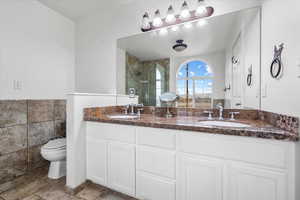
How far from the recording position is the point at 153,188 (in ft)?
4.08

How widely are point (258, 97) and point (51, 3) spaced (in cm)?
282

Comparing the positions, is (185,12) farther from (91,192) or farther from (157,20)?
(91,192)

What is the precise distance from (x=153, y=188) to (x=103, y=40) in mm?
2070

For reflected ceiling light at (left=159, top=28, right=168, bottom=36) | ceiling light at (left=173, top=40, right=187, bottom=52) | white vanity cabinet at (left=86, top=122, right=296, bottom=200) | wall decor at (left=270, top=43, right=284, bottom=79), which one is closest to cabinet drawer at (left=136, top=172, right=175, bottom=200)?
white vanity cabinet at (left=86, top=122, right=296, bottom=200)

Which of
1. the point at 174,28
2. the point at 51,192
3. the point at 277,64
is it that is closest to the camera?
the point at 277,64

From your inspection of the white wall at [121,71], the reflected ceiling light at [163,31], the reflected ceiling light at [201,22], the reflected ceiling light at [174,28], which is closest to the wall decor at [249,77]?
the reflected ceiling light at [201,22]

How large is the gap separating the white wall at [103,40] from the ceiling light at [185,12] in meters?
0.29

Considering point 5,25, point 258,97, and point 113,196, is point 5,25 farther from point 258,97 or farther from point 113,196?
point 258,97

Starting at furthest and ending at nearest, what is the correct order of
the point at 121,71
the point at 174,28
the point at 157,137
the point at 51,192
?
the point at 121,71 → the point at 174,28 → the point at 51,192 → the point at 157,137

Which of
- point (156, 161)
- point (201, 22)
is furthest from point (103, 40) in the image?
point (156, 161)

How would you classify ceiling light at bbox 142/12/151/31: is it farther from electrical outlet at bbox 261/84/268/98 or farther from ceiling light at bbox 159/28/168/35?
electrical outlet at bbox 261/84/268/98

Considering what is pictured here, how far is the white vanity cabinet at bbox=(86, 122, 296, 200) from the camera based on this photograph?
872 millimetres

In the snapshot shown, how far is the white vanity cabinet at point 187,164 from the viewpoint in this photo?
0.87 metres

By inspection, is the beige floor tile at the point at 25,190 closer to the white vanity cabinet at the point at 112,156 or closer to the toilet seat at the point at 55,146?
the toilet seat at the point at 55,146
